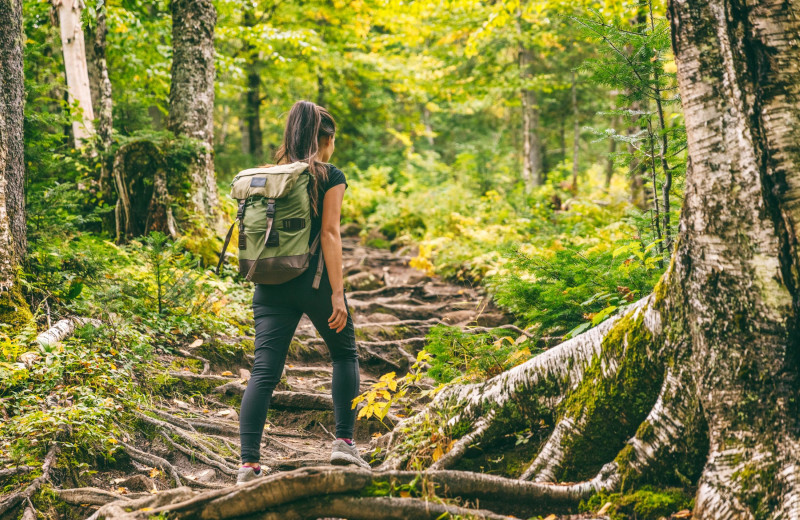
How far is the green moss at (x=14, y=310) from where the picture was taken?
15.7 ft

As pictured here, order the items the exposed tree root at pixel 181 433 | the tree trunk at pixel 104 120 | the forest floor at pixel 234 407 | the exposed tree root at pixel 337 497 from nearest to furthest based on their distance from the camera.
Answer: the exposed tree root at pixel 337 497 < the forest floor at pixel 234 407 < the exposed tree root at pixel 181 433 < the tree trunk at pixel 104 120

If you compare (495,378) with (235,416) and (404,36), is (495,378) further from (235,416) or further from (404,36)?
(404,36)

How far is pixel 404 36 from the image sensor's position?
1606cm

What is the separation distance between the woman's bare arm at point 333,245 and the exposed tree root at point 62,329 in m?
2.66

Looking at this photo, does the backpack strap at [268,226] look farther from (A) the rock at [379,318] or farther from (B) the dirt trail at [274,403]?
(A) the rock at [379,318]

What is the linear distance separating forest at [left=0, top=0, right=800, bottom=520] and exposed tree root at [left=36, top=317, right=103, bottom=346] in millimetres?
23

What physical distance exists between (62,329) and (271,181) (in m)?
2.84

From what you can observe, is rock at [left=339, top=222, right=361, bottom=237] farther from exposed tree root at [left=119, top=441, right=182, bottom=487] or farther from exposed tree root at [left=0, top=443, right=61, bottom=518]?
exposed tree root at [left=0, top=443, right=61, bottom=518]

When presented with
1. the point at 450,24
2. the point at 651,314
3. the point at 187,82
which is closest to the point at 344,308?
the point at 651,314

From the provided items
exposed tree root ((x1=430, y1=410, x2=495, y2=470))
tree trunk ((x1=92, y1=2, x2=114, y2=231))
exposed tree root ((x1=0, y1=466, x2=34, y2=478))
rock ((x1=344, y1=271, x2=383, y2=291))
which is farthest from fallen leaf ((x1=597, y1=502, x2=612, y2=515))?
tree trunk ((x1=92, y1=2, x2=114, y2=231))

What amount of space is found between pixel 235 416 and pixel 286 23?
52.3ft

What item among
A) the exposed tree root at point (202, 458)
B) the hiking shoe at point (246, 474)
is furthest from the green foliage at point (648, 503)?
the exposed tree root at point (202, 458)

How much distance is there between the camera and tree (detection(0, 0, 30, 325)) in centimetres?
498

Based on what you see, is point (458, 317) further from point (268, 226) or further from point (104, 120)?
point (104, 120)
